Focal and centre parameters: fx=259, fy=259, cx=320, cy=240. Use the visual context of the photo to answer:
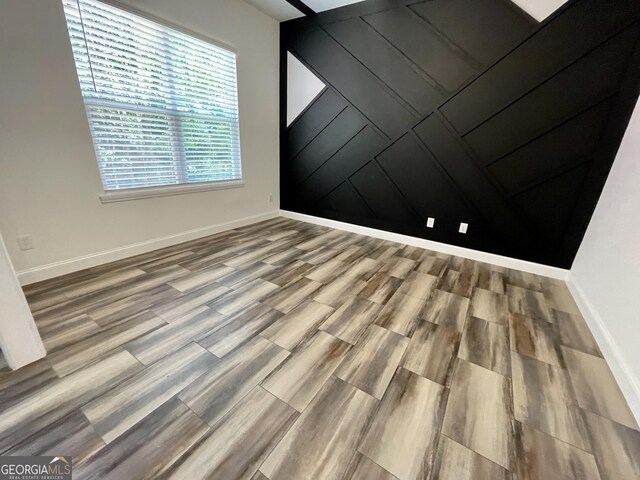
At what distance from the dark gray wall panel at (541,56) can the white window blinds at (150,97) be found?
2.74 m

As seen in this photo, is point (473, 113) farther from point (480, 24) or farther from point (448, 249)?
point (448, 249)

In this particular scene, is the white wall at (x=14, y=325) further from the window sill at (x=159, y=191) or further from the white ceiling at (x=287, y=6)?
the white ceiling at (x=287, y=6)

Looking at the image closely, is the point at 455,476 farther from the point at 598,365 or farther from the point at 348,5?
the point at 348,5

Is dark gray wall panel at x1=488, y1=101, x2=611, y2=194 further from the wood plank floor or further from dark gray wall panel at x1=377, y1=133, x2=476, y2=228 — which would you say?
the wood plank floor

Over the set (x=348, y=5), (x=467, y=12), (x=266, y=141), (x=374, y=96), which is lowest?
(x=266, y=141)

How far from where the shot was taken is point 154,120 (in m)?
2.67

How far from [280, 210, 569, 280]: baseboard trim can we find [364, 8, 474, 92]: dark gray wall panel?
179cm

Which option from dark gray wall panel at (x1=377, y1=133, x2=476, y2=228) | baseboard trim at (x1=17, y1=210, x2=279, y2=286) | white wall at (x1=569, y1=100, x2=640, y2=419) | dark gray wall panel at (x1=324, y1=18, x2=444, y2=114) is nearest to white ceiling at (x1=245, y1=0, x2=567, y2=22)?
dark gray wall panel at (x1=324, y1=18, x2=444, y2=114)

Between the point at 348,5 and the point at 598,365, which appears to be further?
the point at 348,5

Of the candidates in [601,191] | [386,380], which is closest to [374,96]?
[601,191]

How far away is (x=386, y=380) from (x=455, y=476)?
461 mm

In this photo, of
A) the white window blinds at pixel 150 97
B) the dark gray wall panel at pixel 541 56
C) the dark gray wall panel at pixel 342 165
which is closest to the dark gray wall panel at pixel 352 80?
the dark gray wall panel at pixel 342 165

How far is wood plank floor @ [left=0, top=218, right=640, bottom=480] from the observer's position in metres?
1.03

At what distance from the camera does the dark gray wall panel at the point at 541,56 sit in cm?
215
